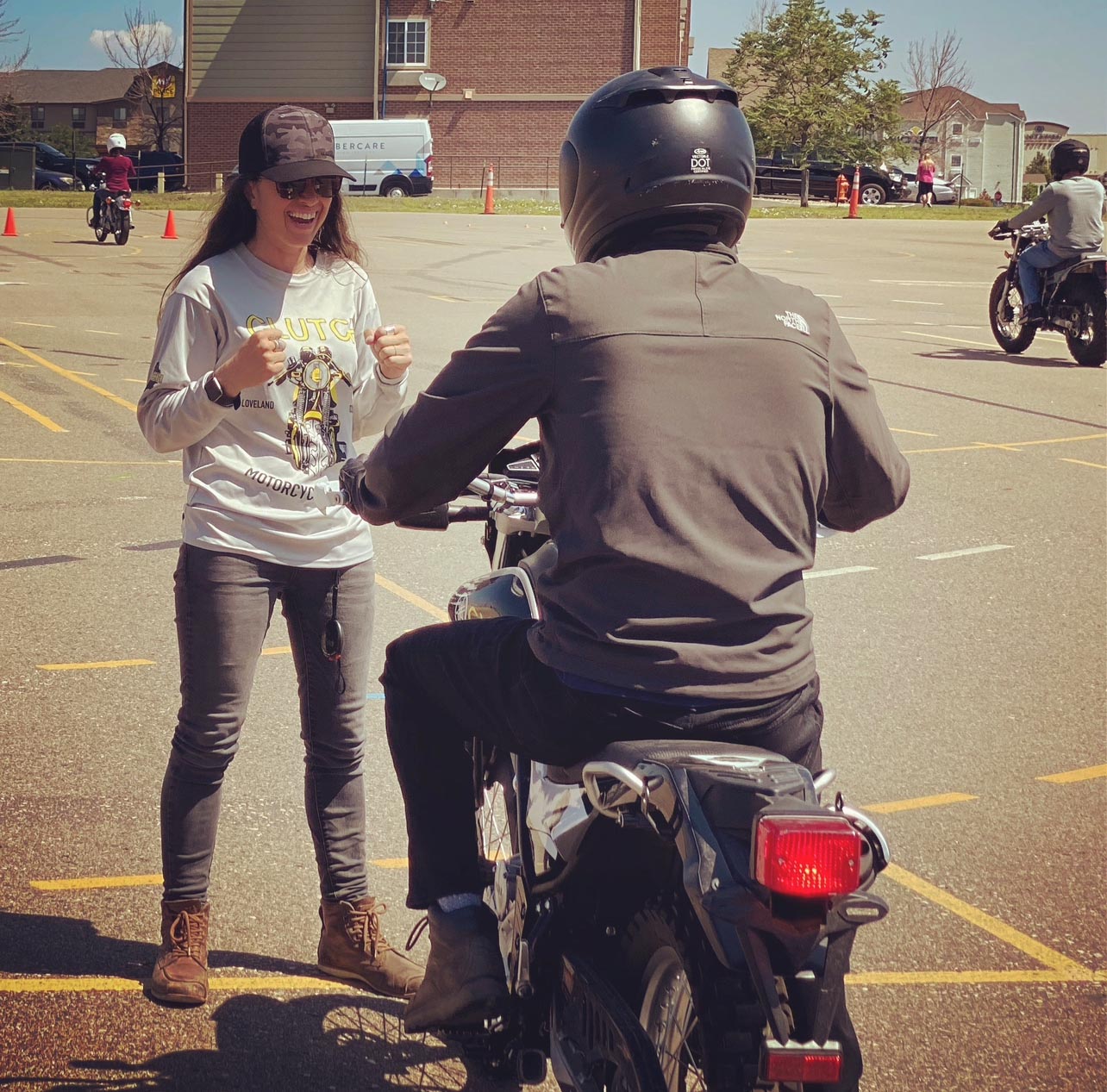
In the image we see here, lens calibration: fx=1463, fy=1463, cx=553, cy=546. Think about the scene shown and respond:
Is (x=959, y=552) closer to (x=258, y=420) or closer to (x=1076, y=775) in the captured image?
(x=1076, y=775)

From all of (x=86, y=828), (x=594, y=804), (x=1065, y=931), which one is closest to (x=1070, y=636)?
(x=1065, y=931)

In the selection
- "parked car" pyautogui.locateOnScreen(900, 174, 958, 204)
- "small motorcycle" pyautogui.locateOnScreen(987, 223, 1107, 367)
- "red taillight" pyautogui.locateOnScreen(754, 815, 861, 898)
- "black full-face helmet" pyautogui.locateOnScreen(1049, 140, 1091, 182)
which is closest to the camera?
"red taillight" pyautogui.locateOnScreen(754, 815, 861, 898)

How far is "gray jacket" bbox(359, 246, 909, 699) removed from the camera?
2287mm

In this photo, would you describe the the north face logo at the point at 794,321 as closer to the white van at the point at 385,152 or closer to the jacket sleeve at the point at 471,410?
the jacket sleeve at the point at 471,410

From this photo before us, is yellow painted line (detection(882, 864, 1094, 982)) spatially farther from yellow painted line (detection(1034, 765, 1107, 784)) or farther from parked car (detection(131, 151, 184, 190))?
parked car (detection(131, 151, 184, 190))

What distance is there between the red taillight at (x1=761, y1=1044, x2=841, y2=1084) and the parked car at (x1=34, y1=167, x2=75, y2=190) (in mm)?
51613

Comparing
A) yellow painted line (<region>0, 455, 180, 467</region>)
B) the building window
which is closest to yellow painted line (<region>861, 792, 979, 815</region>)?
yellow painted line (<region>0, 455, 180, 467</region>)

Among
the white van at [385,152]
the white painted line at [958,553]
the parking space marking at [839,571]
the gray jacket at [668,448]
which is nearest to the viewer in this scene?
the gray jacket at [668,448]

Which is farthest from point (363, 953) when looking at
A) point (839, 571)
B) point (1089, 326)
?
point (1089, 326)

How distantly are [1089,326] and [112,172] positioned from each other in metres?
17.2

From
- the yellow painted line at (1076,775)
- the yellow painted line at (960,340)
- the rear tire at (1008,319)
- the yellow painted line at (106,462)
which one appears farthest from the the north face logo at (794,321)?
the yellow painted line at (960,340)

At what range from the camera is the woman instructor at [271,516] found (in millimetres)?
3365

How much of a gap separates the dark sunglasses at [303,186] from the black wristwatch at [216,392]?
1.58 feet

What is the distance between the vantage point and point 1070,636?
255 inches
